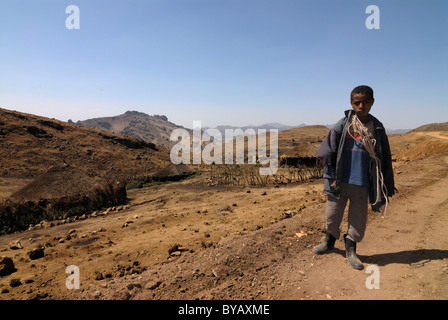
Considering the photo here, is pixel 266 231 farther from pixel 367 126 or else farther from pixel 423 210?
pixel 423 210

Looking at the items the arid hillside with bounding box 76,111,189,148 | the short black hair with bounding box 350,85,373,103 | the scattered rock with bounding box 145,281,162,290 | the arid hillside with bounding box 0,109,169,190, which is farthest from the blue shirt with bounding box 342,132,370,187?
the arid hillside with bounding box 76,111,189,148

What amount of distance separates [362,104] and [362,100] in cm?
4

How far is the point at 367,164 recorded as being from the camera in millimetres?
2652

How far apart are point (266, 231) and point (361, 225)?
55.7 inches

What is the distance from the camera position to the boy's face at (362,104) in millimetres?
2543

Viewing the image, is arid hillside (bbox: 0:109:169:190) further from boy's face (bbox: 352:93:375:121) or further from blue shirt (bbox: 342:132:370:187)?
boy's face (bbox: 352:93:375:121)

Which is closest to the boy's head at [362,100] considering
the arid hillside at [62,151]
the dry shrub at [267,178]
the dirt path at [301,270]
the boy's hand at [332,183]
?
the boy's hand at [332,183]

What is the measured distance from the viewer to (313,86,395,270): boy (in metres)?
2.62

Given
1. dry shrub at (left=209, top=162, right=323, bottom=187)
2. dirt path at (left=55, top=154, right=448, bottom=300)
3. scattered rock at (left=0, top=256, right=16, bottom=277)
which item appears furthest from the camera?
dry shrub at (left=209, top=162, right=323, bottom=187)

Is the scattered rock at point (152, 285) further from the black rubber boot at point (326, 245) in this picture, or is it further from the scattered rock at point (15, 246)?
the scattered rock at point (15, 246)

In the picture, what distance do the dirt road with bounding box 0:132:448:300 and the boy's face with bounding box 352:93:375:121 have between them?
1591mm

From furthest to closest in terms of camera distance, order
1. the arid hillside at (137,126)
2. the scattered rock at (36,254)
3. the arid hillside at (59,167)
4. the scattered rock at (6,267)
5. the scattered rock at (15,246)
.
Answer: the arid hillside at (137,126) < the arid hillside at (59,167) < the scattered rock at (15,246) < the scattered rock at (36,254) < the scattered rock at (6,267)

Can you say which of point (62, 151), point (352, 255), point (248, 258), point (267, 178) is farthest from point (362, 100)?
point (62, 151)

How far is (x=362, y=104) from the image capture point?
2547 mm
